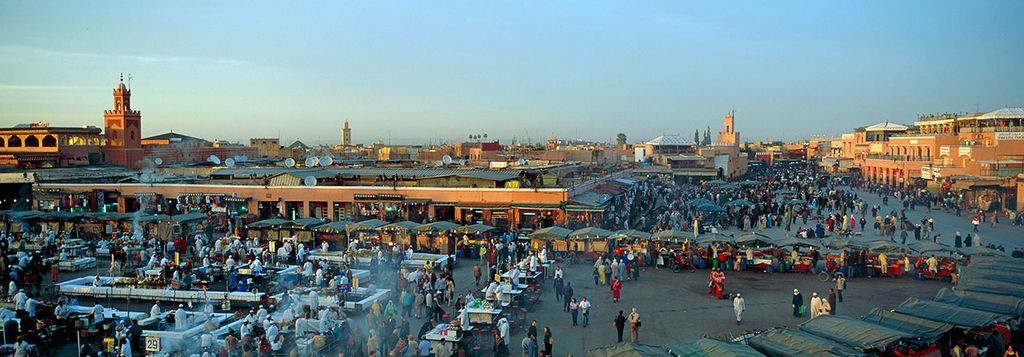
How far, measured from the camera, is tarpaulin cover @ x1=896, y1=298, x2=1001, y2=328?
1247 centimetres

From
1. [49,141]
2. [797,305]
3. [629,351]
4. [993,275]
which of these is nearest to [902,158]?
[993,275]

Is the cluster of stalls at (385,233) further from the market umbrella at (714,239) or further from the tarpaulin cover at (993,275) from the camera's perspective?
the tarpaulin cover at (993,275)

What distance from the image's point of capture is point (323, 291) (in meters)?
17.4

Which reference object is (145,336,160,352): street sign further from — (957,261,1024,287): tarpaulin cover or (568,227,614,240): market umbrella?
(957,261,1024,287): tarpaulin cover

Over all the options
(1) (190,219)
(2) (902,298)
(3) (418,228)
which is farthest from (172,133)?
(2) (902,298)

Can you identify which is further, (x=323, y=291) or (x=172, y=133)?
(x=172, y=133)

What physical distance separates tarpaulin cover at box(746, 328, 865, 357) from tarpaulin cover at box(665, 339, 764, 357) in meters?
0.48

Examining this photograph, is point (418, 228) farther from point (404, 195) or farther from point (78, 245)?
point (78, 245)

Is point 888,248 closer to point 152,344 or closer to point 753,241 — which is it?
point 753,241

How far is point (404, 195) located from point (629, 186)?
14.9 meters

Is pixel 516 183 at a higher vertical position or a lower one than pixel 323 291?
higher

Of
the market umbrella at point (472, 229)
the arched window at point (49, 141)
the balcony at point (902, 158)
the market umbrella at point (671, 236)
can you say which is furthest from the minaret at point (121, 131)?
the balcony at point (902, 158)

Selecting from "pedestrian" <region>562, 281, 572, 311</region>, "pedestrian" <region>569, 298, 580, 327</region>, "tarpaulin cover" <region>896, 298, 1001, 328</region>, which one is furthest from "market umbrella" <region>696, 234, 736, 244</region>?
"tarpaulin cover" <region>896, 298, 1001, 328</region>

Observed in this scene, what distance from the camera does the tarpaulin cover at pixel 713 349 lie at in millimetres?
10422
